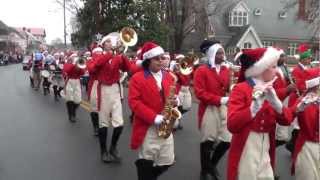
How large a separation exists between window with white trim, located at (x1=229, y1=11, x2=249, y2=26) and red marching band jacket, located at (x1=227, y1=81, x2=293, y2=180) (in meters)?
55.7

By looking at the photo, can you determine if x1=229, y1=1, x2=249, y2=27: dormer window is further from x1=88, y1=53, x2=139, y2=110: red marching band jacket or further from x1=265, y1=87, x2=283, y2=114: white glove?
x1=265, y1=87, x2=283, y2=114: white glove

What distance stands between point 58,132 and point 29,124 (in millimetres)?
1439

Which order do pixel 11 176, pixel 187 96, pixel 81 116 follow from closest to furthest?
pixel 11 176 < pixel 187 96 < pixel 81 116

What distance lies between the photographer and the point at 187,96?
38.4 ft

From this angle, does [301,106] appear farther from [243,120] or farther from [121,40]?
[121,40]

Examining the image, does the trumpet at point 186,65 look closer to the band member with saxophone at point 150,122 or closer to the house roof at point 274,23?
the band member with saxophone at point 150,122

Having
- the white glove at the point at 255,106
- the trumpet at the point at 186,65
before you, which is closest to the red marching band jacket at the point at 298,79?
the white glove at the point at 255,106

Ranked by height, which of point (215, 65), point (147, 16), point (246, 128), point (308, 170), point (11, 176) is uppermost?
point (147, 16)

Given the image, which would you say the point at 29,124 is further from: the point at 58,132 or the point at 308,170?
the point at 308,170

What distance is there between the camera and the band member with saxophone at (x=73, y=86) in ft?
40.6

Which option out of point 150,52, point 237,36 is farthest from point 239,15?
point 150,52

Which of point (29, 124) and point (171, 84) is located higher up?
point (171, 84)

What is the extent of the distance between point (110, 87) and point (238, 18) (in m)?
53.3

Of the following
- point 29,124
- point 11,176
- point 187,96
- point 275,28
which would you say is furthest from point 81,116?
point 275,28
